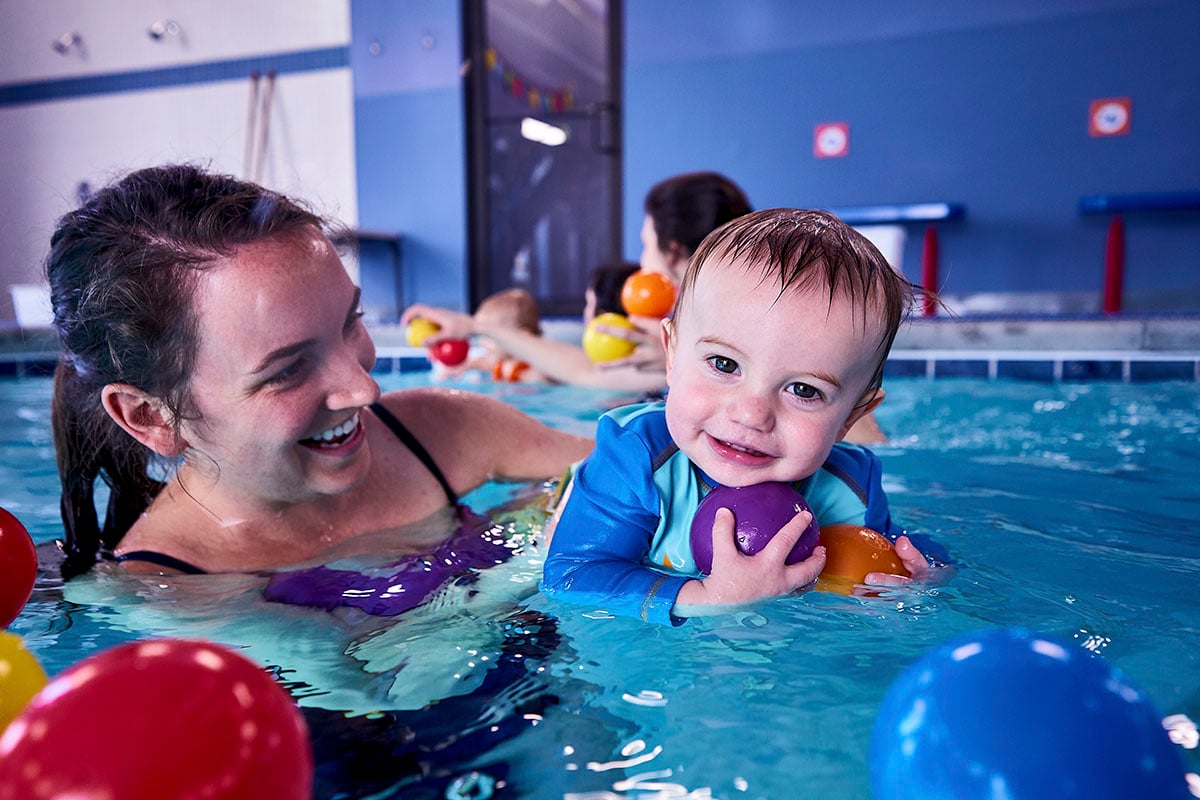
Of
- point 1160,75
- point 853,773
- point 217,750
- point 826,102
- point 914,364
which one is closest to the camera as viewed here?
point 217,750

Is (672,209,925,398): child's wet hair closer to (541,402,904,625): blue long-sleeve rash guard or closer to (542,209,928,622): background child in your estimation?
(542,209,928,622): background child

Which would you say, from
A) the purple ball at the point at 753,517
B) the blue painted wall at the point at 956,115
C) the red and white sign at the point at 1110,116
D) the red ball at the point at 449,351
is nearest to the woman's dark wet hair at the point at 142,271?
the purple ball at the point at 753,517

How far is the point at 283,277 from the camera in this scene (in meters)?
1.74

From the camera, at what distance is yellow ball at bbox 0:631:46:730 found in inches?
39.0

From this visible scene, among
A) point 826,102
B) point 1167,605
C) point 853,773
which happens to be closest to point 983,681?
point 853,773

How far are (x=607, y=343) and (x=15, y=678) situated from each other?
2.77m

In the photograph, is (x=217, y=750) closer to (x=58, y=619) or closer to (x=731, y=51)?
(x=58, y=619)

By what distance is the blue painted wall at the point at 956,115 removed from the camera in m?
7.32

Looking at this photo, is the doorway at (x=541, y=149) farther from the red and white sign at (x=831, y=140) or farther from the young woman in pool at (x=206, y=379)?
the young woman in pool at (x=206, y=379)

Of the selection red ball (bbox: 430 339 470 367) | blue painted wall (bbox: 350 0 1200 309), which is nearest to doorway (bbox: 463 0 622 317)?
blue painted wall (bbox: 350 0 1200 309)

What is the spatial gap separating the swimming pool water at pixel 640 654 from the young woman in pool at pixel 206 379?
0.17 m

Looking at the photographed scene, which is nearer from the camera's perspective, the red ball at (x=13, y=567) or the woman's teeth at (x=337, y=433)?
the red ball at (x=13, y=567)

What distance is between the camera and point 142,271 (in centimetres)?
174

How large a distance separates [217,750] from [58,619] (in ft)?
4.11
